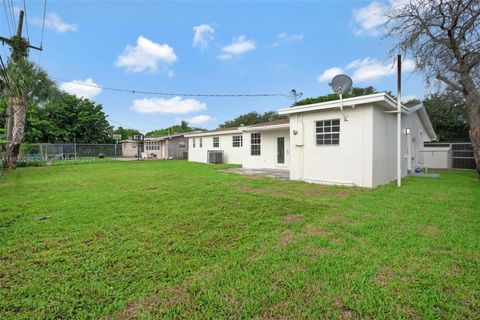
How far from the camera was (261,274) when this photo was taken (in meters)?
2.60

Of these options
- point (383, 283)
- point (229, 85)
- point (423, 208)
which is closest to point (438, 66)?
point (423, 208)

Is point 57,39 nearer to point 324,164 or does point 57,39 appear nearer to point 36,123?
point 324,164

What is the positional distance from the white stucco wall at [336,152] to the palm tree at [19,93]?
14.0 meters

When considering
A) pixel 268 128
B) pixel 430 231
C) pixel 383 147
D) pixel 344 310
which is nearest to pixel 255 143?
pixel 268 128

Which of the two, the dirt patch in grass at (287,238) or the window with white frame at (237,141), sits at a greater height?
the window with white frame at (237,141)

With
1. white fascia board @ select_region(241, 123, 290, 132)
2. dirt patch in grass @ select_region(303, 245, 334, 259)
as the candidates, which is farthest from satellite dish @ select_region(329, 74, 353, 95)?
dirt patch in grass @ select_region(303, 245, 334, 259)

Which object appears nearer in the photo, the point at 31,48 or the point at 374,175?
the point at 374,175

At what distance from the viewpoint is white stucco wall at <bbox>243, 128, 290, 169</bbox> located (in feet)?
43.9

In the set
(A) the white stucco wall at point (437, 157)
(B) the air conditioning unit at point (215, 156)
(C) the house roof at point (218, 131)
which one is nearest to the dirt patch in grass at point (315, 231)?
(C) the house roof at point (218, 131)

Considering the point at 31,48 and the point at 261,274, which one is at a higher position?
the point at 31,48

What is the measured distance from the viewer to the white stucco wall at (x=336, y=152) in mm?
7867

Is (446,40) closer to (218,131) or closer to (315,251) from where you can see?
(315,251)

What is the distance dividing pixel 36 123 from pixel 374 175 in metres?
34.5

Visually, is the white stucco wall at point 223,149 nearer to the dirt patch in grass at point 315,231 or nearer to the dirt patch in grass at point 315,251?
the dirt patch in grass at point 315,231
